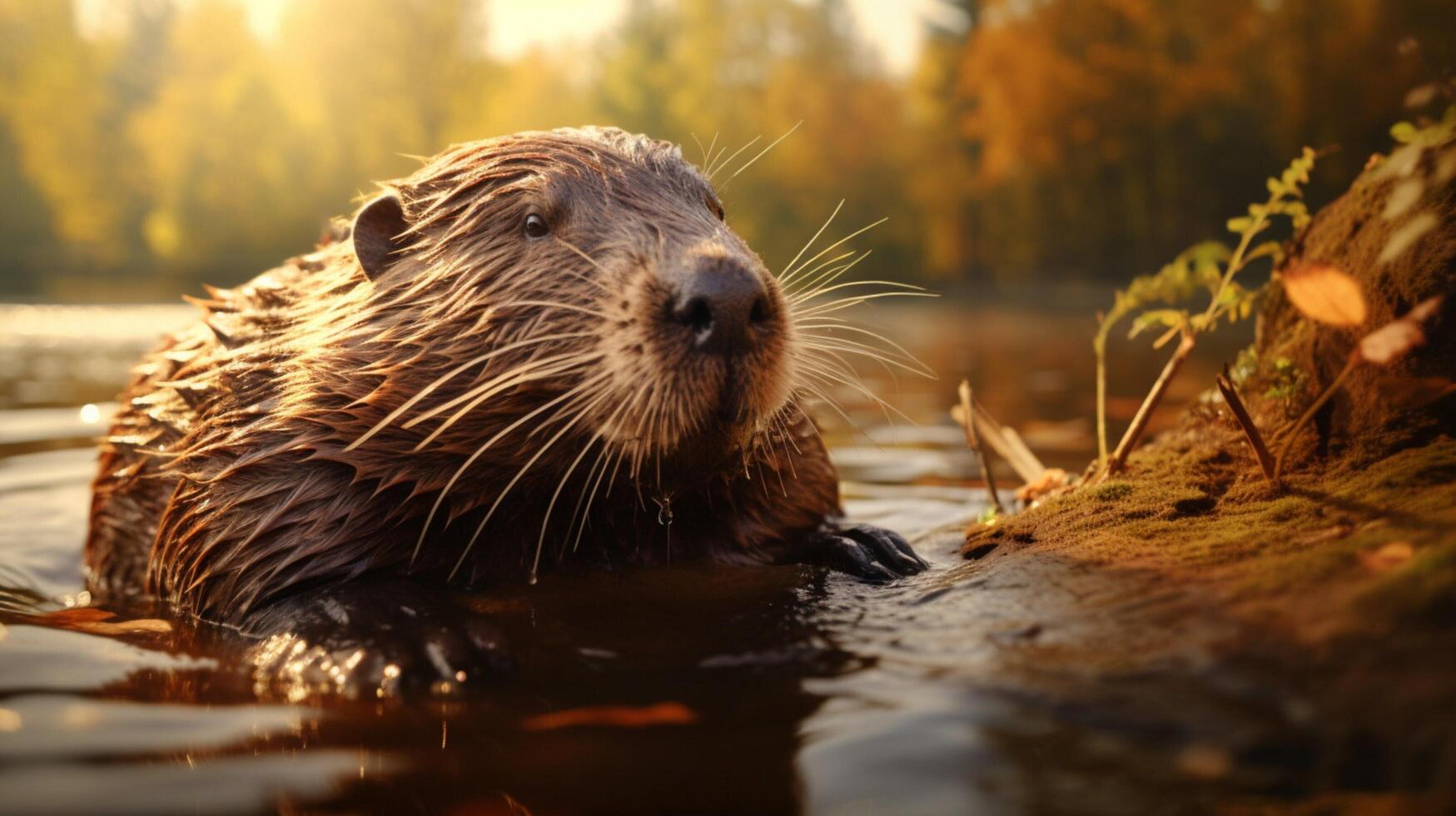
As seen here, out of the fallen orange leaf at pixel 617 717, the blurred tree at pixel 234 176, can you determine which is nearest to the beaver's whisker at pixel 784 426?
the fallen orange leaf at pixel 617 717

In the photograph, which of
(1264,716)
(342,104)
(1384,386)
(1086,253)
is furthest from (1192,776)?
(342,104)

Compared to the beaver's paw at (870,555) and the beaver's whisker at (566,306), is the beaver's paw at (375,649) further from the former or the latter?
the beaver's paw at (870,555)

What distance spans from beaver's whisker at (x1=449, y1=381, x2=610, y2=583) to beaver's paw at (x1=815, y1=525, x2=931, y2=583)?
821 mm

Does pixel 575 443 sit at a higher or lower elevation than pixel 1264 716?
higher

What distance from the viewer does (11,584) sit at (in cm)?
352

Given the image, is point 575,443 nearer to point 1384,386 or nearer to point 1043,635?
point 1043,635

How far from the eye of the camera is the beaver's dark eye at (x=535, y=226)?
2.99 meters

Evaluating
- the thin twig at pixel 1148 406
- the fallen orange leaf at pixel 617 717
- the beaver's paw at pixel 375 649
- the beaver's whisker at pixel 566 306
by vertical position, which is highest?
the beaver's whisker at pixel 566 306

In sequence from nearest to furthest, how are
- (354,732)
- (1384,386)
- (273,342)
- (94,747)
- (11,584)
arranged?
(94,747), (354,732), (1384,386), (273,342), (11,584)

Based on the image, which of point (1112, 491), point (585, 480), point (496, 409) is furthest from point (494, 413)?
point (1112, 491)

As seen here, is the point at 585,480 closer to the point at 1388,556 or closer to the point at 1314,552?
the point at 1314,552

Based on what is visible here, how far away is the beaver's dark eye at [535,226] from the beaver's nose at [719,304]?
0.68 meters

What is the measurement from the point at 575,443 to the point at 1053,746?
144cm

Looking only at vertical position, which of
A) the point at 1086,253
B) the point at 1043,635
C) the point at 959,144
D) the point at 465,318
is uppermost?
the point at 959,144
